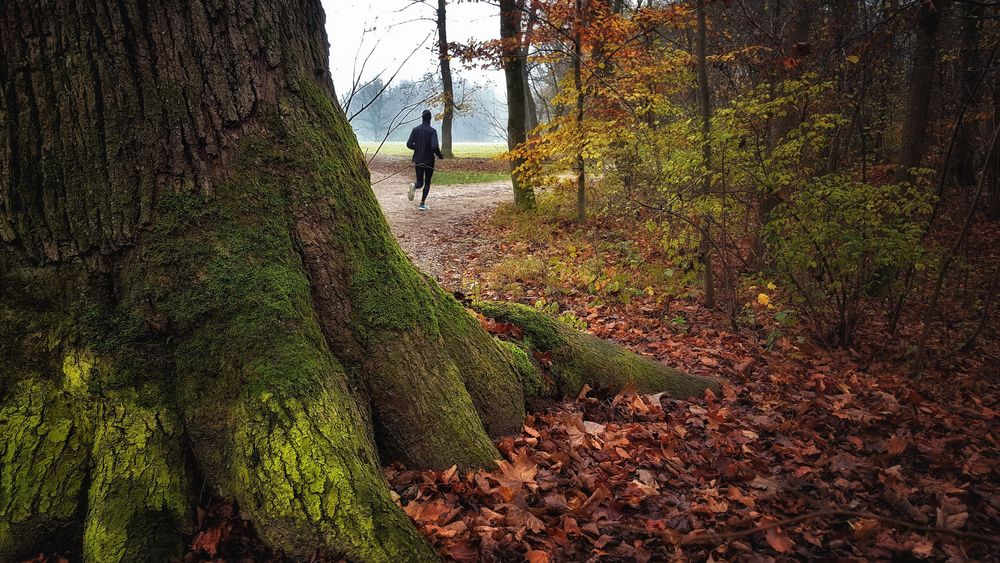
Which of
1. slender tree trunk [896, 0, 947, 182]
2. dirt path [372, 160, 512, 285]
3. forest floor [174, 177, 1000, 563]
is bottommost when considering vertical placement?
forest floor [174, 177, 1000, 563]

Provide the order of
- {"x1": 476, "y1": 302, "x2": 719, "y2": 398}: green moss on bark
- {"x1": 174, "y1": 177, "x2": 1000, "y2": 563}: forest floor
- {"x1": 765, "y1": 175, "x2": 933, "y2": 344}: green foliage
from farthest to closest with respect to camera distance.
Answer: {"x1": 765, "y1": 175, "x2": 933, "y2": 344}: green foliage < {"x1": 476, "y1": 302, "x2": 719, "y2": 398}: green moss on bark < {"x1": 174, "y1": 177, "x2": 1000, "y2": 563}: forest floor

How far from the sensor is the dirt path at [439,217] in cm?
980

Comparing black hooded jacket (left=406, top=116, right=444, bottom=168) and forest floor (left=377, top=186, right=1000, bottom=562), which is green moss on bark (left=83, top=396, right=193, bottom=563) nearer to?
forest floor (left=377, top=186, right=1000, bottom=562)

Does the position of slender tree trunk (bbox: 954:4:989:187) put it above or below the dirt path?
above

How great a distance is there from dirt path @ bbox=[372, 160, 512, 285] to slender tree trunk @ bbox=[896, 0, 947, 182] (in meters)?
6.91

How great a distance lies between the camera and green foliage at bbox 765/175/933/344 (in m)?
5.01

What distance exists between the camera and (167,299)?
2.26m

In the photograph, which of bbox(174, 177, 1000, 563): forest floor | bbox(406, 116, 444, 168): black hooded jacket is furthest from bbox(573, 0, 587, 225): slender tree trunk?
bbox(174, 177, 1000, 563): forest floor

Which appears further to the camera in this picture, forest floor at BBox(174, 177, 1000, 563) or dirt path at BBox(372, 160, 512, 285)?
dirt path at BBox(372, 160, 512, 285)

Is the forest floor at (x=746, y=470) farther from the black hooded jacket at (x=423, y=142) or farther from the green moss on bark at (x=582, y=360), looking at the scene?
the black hooded jacket at (x=423, y=142)

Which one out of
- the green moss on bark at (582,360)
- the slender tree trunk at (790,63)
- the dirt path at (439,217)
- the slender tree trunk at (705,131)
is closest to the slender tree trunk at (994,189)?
the slender tree trunk at (790,63)

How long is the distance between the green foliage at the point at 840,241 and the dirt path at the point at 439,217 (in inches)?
160

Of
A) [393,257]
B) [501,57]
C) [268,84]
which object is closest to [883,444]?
[393,257]

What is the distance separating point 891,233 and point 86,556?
6.07 metres
